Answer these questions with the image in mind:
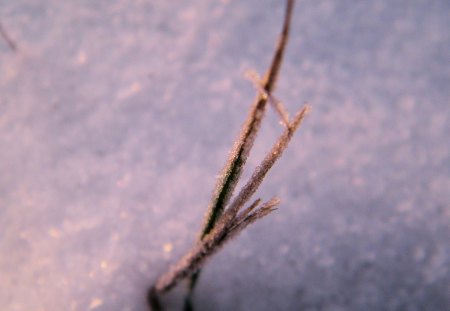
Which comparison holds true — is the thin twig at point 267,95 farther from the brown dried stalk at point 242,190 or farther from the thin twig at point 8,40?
the thin twig at point 8,40

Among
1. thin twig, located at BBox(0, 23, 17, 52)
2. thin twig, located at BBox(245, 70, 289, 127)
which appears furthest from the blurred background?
thin twig, located at BBox(245, 70, 289, 127)

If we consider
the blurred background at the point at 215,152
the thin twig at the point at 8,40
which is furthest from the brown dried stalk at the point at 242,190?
the thin twig at the point at 8,40

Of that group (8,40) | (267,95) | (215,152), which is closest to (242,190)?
(267,95)

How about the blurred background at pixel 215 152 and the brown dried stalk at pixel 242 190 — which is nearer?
the brown dried stalk at pixel 242 190

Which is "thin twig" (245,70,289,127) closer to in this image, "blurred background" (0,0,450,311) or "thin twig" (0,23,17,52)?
"blurred background" (0,0,450,311)

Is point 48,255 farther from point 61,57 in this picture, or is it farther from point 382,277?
point 382,277

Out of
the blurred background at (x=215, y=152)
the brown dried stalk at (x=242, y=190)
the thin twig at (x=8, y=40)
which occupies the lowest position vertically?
the brown dried stalk at (x=242, y=190)

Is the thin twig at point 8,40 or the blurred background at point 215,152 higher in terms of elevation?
the thin twig at point 8,40
